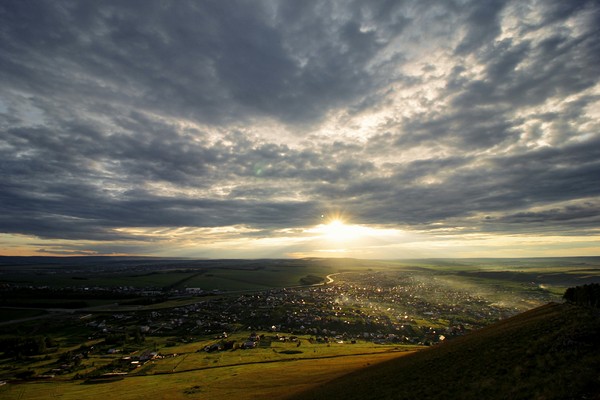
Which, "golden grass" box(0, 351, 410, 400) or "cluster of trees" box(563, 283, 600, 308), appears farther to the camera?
"golden grass" box(0, 351, 410, 400)

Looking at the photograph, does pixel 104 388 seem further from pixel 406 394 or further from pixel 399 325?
pixel 399 325

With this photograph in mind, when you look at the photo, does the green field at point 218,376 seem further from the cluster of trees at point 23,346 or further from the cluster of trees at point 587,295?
the cluster of trees at point 587,295

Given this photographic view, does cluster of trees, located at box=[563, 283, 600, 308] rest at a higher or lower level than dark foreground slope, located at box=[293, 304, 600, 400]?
higher

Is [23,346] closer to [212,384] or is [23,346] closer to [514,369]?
[212,384]

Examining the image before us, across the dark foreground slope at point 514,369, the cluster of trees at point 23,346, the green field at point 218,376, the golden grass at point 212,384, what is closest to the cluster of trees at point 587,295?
the dark foreground slope at point 514,369

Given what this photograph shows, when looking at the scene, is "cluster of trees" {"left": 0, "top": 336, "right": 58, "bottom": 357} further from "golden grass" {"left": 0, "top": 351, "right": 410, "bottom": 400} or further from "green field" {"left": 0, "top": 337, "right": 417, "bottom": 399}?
"golden grass" {"left": 0, "top": 351, "right": 410, "bottom": 400}

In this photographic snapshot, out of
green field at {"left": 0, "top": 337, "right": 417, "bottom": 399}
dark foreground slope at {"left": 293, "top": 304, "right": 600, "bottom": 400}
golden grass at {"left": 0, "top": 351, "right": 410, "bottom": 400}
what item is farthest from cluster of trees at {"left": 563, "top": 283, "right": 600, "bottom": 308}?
green field at {"left": 0, "top": 337, "right": 417, "bottom": 399}
